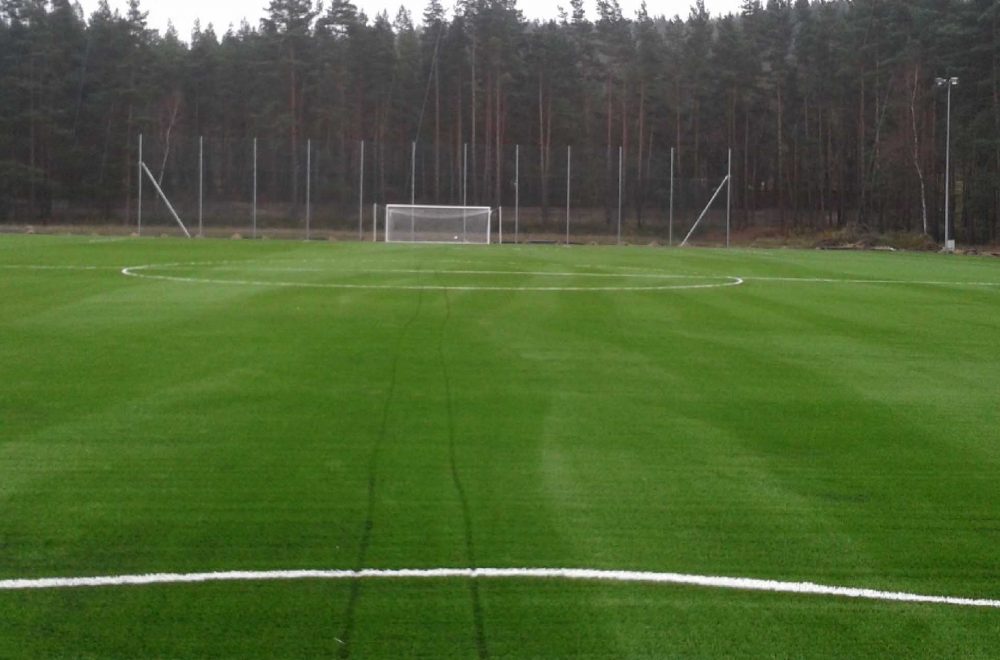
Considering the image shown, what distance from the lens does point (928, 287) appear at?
20672 mm

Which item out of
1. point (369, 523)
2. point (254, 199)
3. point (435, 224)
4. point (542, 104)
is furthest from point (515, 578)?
point (542, 104)

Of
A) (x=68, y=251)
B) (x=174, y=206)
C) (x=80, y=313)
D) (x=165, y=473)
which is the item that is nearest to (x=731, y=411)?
(x=165, y=473)

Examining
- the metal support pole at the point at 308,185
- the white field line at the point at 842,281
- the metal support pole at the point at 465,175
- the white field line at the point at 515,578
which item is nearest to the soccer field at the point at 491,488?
the white field line at the point at 515,578

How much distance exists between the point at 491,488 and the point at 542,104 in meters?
61.9

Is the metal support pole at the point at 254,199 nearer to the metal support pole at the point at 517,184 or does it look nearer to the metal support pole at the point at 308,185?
the metal support pole at the point at 308,185

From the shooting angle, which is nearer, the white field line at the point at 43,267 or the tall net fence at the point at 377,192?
the white field line at the point at 43,267

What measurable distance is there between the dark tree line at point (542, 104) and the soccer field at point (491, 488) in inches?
1652

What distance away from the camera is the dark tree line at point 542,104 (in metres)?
54.3

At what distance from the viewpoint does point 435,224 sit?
156 feet

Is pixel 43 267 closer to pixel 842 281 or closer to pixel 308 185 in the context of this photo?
pixel 842 281

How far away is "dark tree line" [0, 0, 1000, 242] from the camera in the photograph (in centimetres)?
5428

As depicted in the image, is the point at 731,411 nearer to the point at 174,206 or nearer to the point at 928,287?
the point at 928,287

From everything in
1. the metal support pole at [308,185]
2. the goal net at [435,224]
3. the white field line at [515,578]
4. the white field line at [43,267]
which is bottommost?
the white field line at [515,578]

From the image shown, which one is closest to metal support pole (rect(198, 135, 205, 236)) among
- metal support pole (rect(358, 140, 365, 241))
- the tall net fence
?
the tall net fence
